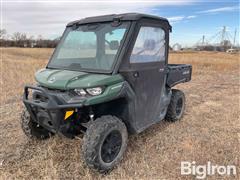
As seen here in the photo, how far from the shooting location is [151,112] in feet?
13.2

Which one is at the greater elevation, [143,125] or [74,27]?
[74,27]

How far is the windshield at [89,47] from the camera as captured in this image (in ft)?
11.3

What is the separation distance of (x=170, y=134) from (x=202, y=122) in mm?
1050

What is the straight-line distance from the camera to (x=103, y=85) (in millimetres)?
3090

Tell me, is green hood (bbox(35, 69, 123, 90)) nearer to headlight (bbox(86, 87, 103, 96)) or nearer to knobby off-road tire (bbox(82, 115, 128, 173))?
headlight (bbox(86, 87, 103, 96))

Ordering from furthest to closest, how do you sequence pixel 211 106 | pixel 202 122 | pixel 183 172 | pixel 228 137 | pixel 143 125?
1. pixel 211 106
2. pixel 202 122
3. pixel 228 137
4. pixel 143 125
5. pixel 183 172

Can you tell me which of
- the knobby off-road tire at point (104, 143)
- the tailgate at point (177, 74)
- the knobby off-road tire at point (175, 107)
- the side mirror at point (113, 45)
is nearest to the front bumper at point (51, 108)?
the knobby off-road tire at point (104, 143)

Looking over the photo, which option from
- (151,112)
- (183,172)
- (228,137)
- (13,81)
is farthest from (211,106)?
(13,81)

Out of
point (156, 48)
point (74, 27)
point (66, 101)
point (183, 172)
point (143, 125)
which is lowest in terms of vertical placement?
point (183, 172)

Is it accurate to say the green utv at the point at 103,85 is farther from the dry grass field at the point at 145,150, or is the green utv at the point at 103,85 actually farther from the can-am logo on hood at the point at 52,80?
the dry grass field at the point at 145,150

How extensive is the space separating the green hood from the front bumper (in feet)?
0.37

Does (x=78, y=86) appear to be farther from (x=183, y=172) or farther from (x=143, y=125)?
(x=183, y=172)

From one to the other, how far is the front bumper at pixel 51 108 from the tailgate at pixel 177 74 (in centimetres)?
217

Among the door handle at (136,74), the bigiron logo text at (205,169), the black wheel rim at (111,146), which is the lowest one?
the bigiron logo text at (205,169)
